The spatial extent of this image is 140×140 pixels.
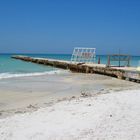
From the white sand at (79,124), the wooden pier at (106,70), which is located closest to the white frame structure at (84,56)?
the wooden pier at (106,70)

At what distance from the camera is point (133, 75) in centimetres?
1680

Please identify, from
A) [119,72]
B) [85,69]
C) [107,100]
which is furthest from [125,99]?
[85,69]

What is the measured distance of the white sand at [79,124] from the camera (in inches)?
195

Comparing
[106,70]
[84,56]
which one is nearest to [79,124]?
[106,70]

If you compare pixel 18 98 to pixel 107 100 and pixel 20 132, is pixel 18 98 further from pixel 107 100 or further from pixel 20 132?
pixel 20 132

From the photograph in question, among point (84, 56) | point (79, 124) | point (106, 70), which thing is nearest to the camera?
point (79, 124)

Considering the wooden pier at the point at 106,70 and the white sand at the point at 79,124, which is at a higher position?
the white sand at the point at 79,124

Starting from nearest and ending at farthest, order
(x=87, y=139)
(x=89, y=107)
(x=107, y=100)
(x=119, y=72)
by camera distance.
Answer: (x=87, y=139)
(x=89, y=107)
(x=107, y=100)
(x=119, y=72)

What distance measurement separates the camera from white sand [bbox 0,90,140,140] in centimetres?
495

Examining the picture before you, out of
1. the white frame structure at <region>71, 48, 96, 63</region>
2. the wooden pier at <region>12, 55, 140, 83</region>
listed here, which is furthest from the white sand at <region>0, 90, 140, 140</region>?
the white frame structure at <region>71, 48, 96, 63</region>

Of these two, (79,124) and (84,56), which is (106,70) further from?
(79,124)

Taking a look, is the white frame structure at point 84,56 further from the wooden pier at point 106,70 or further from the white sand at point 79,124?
the white sand at point 79,124

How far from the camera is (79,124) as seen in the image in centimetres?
554

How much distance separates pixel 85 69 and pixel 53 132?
18115 millimetres
